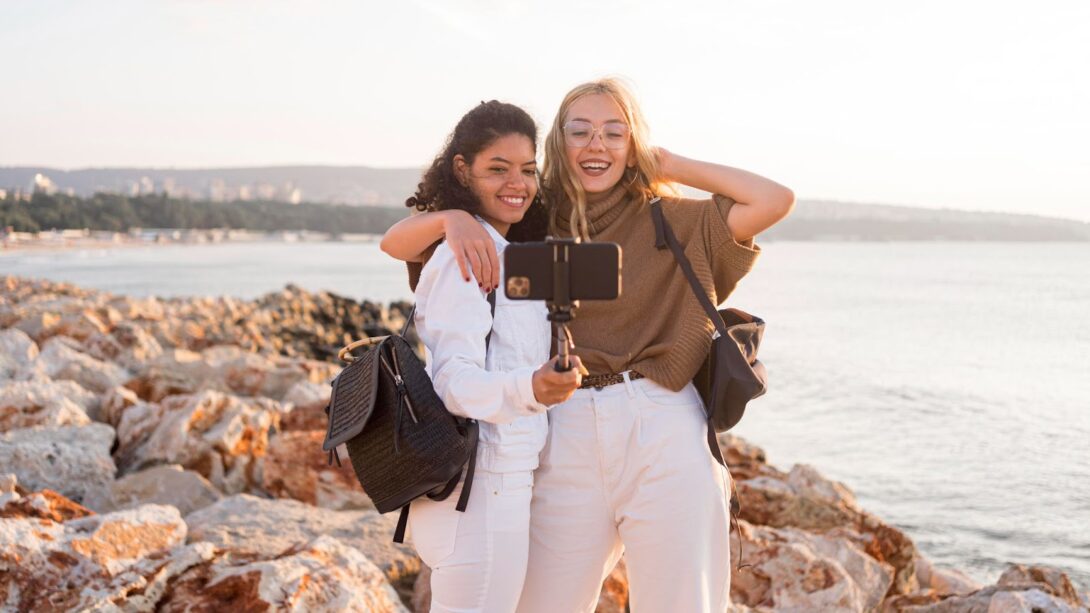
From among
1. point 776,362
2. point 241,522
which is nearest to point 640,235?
point 241,522

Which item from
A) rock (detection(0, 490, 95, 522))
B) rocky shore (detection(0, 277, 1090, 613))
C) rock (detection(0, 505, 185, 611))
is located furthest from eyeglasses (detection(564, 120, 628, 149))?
rock (detection(0, 490, 95, 522))

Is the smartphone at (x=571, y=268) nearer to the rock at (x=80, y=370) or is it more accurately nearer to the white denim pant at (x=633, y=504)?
the white denim pant at (x=633, y=504)

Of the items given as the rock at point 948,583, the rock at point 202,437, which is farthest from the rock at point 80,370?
the rock at point 948,583

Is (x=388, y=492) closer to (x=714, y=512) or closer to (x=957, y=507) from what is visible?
(x=714, y=512)

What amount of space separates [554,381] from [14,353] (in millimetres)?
7171

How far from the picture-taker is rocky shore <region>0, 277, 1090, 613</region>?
324 cm

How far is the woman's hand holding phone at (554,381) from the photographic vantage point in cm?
199

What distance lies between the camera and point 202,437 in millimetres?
5828

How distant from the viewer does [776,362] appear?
18.0 meters

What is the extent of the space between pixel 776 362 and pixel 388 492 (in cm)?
1623

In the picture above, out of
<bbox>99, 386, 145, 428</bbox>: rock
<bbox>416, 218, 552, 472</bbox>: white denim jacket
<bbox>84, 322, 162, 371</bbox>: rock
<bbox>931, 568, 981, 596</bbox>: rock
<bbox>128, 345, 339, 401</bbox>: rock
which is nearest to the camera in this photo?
<bbox>416, 218, 552, 472</bbox>: white denim jacket

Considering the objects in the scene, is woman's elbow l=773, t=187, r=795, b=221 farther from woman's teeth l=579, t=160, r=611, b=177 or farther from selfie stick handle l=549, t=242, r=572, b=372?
selfie stick handle l=549, t=242, r=572, b=372

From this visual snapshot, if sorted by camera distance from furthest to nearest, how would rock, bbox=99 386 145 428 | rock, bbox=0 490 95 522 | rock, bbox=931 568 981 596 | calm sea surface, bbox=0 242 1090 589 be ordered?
calm sea surface, bbox=0 242 1090 589, rock, bbox=99 386 145 428, rock, bbox=931 568 981 596, rock, bbox=0 490 95 522

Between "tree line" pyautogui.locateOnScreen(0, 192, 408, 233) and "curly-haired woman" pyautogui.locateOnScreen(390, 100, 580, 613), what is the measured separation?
59.2 meters
